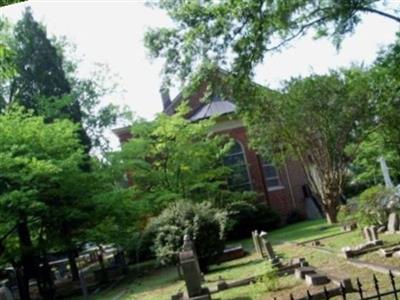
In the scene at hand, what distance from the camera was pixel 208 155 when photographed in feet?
76.8

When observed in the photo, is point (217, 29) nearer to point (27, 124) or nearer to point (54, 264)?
point (27, 124)

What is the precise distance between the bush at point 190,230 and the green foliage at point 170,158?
25.7 ft

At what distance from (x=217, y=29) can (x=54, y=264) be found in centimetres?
1902

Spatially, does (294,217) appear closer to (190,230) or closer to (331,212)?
(331,212)

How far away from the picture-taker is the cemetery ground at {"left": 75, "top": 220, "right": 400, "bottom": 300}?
8.39m

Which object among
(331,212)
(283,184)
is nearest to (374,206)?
(331,212)

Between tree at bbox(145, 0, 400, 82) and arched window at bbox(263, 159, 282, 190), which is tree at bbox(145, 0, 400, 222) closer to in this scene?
tree at bbox(145, 0, 400, 82)

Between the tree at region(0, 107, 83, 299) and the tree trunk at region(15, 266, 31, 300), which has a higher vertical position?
the tree at region(0, 107, 83, 299)

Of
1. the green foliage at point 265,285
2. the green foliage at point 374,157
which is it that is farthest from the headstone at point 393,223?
the green foliage at point 374,157

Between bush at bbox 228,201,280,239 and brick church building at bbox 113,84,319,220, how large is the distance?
65.4 inches

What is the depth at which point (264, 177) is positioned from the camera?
98.1 feet

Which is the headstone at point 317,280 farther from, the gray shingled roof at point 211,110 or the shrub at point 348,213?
the gray shingled roof at point 211,110

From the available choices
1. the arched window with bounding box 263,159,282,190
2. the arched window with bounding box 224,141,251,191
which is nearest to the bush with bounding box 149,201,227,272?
the arched window with bounding box 224,141,251,191

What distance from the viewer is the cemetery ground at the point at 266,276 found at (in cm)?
839
